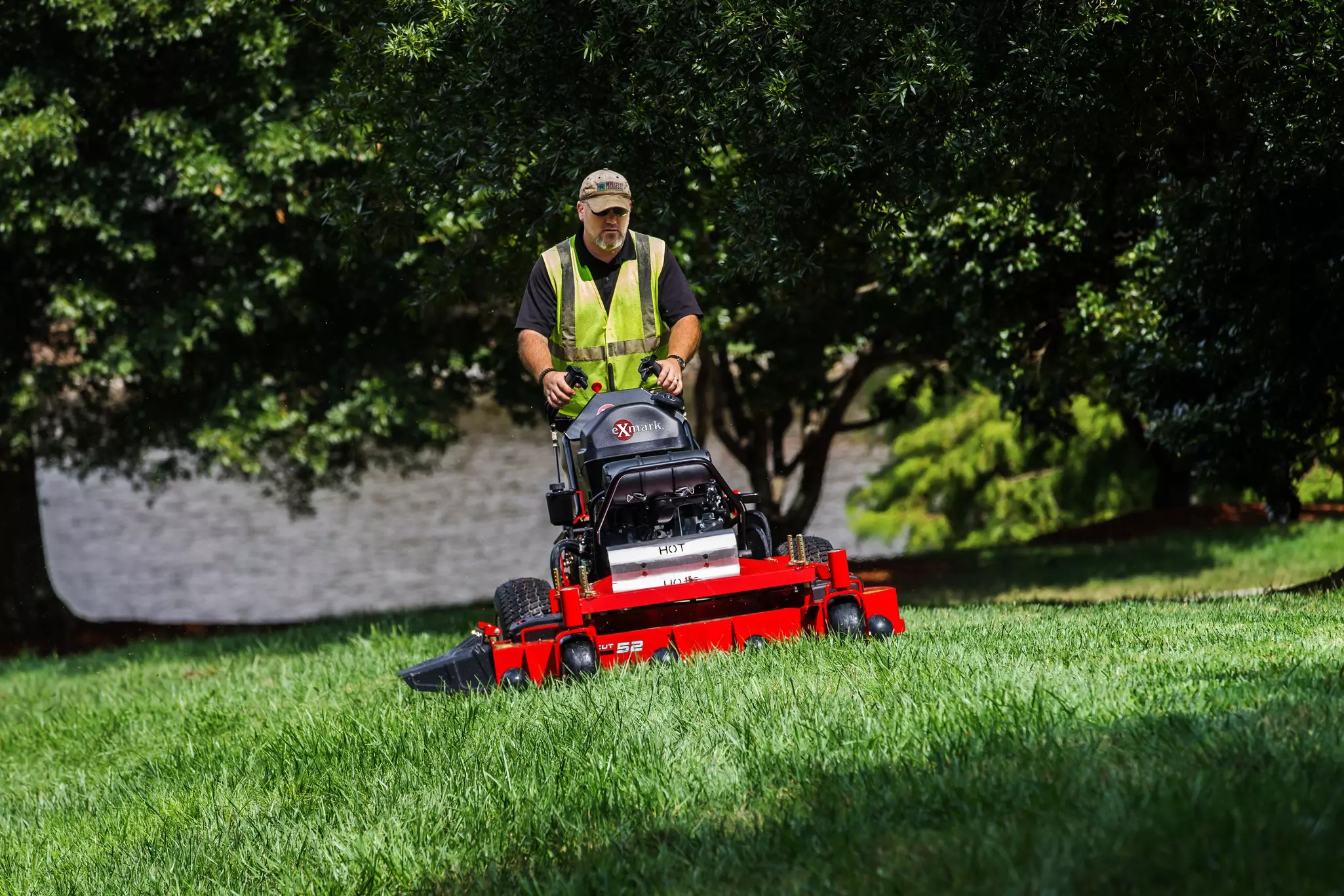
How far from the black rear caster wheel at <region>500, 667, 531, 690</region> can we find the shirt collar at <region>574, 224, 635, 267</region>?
6.54ft

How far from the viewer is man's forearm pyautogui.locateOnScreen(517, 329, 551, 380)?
6.60 meters

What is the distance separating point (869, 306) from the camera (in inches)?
643

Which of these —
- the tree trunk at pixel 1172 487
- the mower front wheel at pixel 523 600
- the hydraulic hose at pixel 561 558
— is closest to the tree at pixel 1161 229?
the hydraulic hose at pixel 561 558

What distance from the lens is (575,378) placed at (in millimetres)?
6438

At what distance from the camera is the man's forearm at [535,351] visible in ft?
21.6

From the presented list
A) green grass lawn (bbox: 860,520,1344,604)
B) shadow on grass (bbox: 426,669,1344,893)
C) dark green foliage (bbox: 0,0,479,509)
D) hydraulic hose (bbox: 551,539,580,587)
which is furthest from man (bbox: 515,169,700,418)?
green grass lawn (bbox: 860,520,1344,604)

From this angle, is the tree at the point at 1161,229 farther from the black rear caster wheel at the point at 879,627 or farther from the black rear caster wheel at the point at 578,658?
the black rear caster wheel at the point at 578,658

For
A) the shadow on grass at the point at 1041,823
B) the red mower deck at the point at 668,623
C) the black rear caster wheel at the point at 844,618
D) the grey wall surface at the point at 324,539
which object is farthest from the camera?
the grey wall surface at the point at 324,539

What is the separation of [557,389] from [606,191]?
948 millimetres

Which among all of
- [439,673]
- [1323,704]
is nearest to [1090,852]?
[1323,704]

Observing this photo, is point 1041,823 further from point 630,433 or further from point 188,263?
point 188,263

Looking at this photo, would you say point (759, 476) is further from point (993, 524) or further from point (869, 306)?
point (993, 524)

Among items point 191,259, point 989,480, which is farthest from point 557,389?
point 989,480

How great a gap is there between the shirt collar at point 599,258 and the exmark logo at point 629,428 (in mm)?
894
